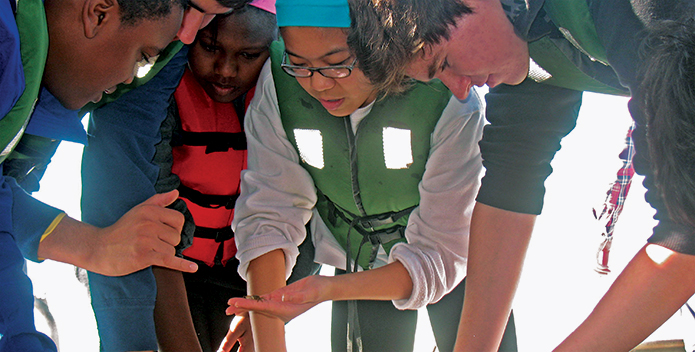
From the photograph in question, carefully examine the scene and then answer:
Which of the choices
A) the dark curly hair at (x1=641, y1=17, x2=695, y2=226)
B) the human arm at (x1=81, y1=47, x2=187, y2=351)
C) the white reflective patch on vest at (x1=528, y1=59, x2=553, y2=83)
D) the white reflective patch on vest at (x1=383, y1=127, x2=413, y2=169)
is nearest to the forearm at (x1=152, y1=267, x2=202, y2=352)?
the human arm at (x1=81, y1=47, x2=187, y2=351)

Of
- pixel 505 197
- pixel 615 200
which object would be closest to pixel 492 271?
pixel 505 197

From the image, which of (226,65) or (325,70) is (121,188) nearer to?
(226,65)

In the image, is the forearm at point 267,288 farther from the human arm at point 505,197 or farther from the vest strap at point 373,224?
the human arm at point 505,197

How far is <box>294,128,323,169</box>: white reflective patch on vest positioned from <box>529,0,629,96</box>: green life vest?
548mm

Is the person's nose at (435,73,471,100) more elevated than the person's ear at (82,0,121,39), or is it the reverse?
the person's nose at (435,73,471,100)

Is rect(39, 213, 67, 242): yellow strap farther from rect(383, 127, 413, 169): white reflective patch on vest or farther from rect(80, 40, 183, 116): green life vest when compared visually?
rect(383, 127, 413, 169): white reflective patch on vest

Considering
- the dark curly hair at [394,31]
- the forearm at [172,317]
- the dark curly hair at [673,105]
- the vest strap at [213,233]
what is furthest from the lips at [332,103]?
the dark curly hair at [673,105]

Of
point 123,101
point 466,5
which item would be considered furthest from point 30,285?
point 466,5

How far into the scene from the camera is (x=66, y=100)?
43.1 inches

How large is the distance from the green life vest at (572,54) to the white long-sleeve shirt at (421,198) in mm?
245

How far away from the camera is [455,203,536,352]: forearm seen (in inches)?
48.4

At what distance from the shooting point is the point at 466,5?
38.9 inches

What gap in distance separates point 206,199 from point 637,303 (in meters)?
1.11

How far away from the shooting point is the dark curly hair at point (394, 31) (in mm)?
1011
